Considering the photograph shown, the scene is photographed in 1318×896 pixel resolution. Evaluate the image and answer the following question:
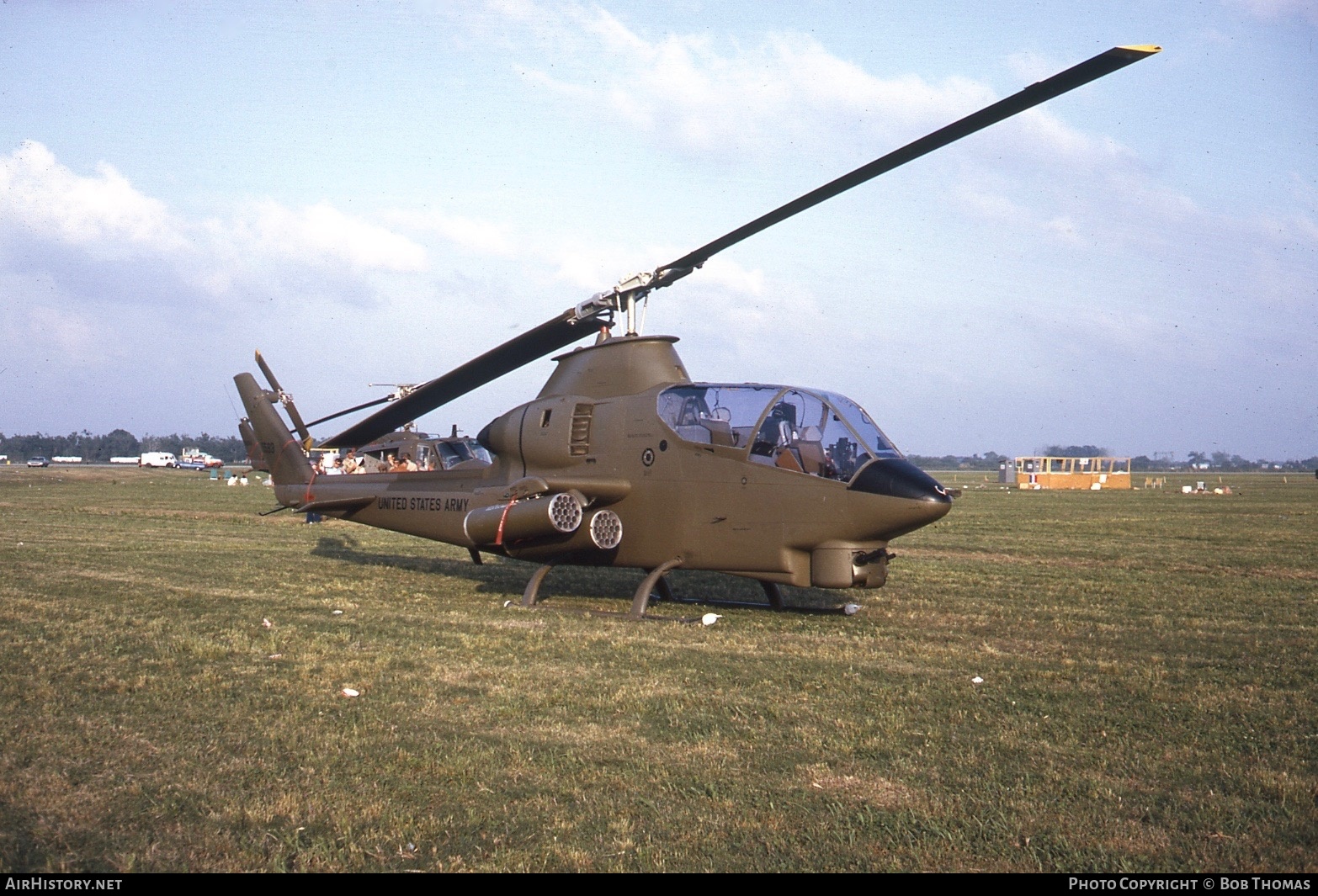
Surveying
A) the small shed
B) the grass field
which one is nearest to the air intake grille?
the grass field

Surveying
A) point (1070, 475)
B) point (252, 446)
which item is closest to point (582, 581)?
point (252, 446)

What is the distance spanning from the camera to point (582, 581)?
47.8 ft

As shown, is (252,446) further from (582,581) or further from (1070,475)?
(1070,475)

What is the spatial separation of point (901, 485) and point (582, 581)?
6.34 meters

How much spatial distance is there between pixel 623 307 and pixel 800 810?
24.4 ft

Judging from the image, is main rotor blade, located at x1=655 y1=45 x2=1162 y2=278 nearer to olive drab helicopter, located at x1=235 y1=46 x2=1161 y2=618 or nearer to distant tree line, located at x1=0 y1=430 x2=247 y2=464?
olive drab helicopter, located at x1=235 y1=46 x2=1161 y2=618

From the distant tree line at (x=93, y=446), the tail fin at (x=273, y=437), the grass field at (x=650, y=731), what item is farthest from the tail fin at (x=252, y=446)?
the distant tree line at (x=93, y=446)

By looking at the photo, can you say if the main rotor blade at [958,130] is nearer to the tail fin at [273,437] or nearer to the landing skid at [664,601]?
the landing skid at [664,601]

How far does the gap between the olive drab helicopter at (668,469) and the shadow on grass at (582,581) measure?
0.96 m

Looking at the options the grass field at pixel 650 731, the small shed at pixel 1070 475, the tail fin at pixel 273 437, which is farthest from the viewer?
the small shed at pixel 1070 475

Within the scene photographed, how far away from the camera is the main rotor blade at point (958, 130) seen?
6133 millimetres

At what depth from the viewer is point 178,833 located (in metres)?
4.41
